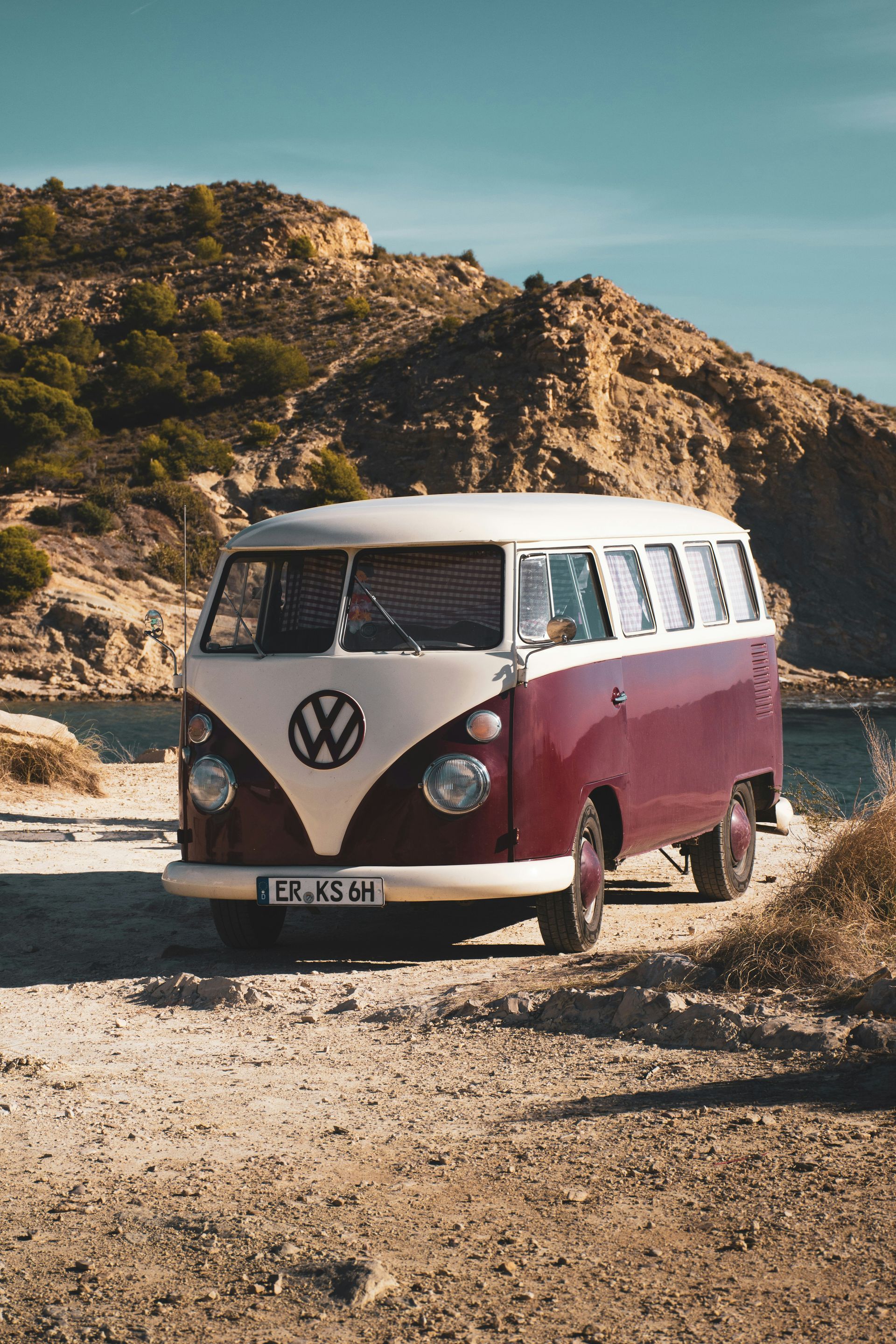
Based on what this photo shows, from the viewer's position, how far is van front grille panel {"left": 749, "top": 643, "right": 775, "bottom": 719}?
10195 mm

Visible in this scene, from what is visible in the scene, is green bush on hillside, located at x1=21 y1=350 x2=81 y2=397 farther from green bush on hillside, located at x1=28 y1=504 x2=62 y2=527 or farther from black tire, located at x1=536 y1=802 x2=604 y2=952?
black tire, located at x1=536 y1=802 x2=604 y2=952

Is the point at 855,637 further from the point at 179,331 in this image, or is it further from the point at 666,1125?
the point at 666,1125

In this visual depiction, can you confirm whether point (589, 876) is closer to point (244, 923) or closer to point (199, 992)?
point (244, 923)

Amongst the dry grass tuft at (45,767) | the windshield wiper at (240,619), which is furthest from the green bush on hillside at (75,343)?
the windshield wiper at (240,619)

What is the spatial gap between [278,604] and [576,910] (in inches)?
94.3

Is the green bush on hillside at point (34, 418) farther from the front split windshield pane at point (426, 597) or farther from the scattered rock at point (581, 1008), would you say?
the scattered rock at point (581, 1008)

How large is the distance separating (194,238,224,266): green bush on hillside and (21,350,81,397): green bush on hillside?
53.0ft

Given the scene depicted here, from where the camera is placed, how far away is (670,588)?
9.06 meters

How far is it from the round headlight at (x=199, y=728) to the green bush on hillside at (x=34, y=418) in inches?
2533

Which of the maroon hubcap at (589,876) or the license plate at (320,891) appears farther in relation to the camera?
the maroon hubcap at (589,876)

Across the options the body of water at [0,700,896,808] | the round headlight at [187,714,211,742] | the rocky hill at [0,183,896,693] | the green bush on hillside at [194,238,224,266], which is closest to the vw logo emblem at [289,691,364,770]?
the round headlight at [187,714,211,742]

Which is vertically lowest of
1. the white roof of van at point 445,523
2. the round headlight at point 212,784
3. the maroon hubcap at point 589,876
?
the maroon hubcap at point 589,876

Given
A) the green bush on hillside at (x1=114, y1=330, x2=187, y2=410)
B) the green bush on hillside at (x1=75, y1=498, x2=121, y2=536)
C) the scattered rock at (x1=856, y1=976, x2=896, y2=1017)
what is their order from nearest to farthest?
1. the scattered rock at (x1=856, y1=976, x2=896, y2=1017)
2. the green bush on hillside at (x1=75, y1=498, x2=121, y2=536)
3. the green bush on hillside at (x1=114, y1=330, x2=187, y2=410)

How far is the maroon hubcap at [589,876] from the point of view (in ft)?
25.7
